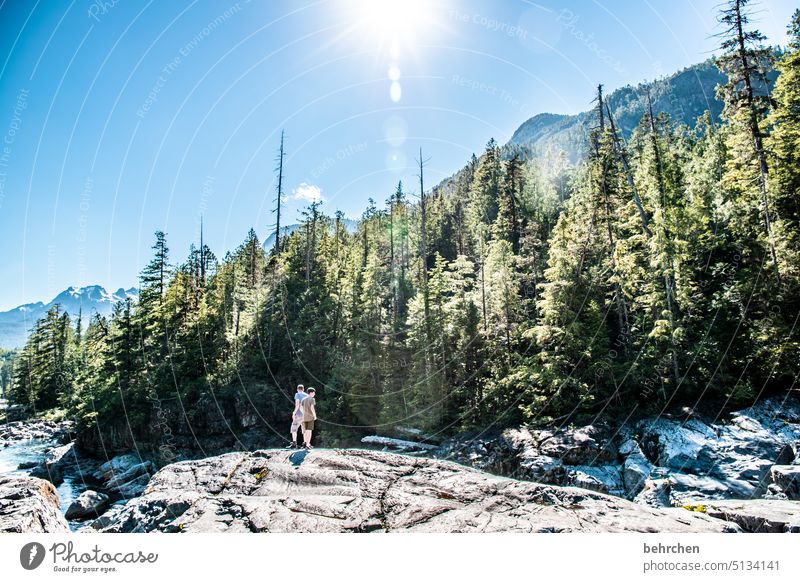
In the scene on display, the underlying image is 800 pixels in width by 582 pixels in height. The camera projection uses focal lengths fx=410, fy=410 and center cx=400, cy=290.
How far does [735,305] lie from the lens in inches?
840

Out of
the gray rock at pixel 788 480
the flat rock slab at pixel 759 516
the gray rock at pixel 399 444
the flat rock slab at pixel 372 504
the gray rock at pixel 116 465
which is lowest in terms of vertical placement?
the gray rock at pixel 116 465

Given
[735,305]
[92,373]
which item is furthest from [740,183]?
[92,373]

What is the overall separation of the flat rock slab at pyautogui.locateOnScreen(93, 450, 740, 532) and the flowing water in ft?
68.2

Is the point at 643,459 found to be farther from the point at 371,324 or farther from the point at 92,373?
the point at 92,373

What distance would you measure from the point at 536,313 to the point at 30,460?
46177 millimetres

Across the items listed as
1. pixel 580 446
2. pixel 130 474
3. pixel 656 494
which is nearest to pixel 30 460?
pixel 130 474

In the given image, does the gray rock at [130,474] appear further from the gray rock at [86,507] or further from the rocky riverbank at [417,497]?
the rocky riverbank at [417,497]

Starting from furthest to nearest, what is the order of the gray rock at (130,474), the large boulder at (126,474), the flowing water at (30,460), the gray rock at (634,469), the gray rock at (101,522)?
the gray rock at (130,474), the large boulder at (126,474), the flowing water at (30,460), the gray rock at (634,469), the gray rock at (101,522)

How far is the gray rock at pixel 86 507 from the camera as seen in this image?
23.8 meters

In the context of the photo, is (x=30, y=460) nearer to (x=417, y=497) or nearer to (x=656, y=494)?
(x=417, y=497)

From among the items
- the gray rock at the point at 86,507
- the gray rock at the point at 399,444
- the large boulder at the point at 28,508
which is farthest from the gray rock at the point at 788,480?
the gray rock at the point at 86,507

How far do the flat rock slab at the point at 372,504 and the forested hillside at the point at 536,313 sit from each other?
17602 millimetres
